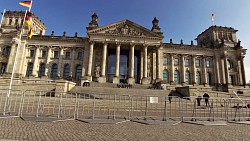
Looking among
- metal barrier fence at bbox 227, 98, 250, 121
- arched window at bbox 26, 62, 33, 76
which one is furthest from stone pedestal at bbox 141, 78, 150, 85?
arched window at bbox 26, 62, 33, 76

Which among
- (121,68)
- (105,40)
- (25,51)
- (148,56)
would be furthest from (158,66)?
(25,51)

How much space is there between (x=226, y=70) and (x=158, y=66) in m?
22.5

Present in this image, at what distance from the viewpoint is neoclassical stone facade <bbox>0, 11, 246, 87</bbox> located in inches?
1559

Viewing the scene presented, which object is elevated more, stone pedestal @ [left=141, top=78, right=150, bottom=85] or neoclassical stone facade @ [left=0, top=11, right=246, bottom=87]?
neoclassical stone facade @ [left=0, top=11, right=246, bottom=87]

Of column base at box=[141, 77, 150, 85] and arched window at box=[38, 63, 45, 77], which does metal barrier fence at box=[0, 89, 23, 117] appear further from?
arched window at box=[38, 63, 45, 77]

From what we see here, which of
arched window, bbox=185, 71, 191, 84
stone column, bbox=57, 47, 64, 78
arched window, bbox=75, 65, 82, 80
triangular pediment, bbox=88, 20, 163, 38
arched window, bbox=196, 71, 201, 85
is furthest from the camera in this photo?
arched window, bbox=196, 71, 201, 85

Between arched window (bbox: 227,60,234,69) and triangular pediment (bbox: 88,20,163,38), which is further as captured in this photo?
arched window (bbox: 227,60,234,69)

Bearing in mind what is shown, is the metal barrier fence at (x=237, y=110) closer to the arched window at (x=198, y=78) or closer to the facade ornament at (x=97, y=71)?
the facade ornament at (x=97, y=71)

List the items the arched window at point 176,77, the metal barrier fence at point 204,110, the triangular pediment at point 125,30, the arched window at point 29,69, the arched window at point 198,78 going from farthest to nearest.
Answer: the arched window at point 198,78
the arched window at point 176,77
the arched window at point 29,69
the triangular pediment at point 125,30
the metal barrier fence at point 204,110

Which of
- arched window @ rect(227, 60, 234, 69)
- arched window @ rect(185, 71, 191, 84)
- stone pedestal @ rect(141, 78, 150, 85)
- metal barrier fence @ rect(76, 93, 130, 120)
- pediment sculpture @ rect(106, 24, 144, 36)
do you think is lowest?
metal barrier fence @ rect(76, 93, 130, 120)

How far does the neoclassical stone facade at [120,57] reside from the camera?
3959 cm

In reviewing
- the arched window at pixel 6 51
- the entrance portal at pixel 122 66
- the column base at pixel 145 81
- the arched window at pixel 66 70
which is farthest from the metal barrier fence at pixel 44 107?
the arched window at pixel 6 51

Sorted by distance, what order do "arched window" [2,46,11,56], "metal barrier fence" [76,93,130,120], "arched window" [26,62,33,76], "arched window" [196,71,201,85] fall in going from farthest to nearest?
"arched window" [196,71,201,85]
"arched window" [2,46,11,56]
"arched window" [26,62,33,76]
"metal barrier fence" [76,93,130,120]

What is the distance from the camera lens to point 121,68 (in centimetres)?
4356
